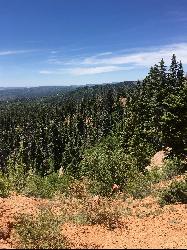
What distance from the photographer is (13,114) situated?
6486 inches

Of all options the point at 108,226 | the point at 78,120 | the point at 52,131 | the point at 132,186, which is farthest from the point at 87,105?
the point at 108,226

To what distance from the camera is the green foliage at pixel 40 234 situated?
14148 millimetres

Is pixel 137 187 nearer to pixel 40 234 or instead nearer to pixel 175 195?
pixel 175 195

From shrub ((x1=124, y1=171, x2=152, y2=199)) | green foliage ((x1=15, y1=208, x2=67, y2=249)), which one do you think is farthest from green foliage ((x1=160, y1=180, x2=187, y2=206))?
green foliage ((x1=15, y1=208, x2=67, y2=249))

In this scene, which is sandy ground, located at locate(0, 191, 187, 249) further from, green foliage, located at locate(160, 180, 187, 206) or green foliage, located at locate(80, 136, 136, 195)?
green foliage, located at locate(80, 136, 136, 195)

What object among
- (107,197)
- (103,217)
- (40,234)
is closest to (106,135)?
(107,197)

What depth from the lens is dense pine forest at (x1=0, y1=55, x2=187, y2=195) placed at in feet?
84.6

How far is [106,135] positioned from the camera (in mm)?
112812

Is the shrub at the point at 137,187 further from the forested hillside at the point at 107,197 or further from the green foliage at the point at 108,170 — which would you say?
the green foliage at the point at 108,170

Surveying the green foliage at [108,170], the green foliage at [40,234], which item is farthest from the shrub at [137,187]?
the green foliage at [40,234]

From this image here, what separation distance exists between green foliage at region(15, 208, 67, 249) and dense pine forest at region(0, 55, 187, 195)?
9902 millimetres

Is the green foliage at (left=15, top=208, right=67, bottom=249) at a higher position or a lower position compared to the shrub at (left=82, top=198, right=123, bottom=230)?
higher

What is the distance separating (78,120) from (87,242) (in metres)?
112

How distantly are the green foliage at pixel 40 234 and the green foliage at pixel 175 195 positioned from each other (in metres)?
9.82
